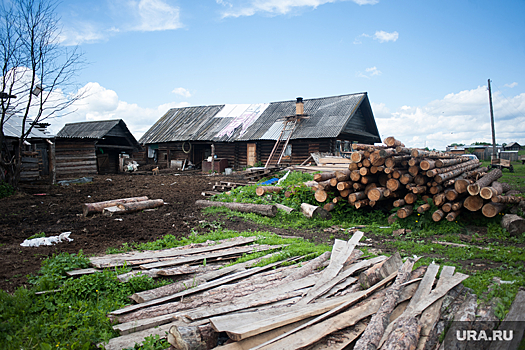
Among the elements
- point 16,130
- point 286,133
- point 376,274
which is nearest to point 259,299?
point 376,274

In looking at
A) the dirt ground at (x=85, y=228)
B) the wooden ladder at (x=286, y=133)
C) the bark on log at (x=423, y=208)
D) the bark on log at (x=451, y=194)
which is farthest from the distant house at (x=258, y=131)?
the bark on log at (x=451, y=194)

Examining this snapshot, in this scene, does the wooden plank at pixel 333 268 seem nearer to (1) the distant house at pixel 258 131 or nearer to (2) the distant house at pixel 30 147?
(2) the distant house at pixel 30 147

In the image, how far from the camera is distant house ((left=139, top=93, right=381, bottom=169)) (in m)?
22.1

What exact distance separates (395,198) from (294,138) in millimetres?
13134

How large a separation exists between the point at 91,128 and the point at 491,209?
2747 cm

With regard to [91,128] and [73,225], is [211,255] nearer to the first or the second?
[73,225]

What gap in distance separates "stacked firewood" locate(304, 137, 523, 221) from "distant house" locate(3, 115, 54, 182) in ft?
47.5

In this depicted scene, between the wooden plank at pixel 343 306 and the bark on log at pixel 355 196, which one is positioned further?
the bark on log at pixel 355 196

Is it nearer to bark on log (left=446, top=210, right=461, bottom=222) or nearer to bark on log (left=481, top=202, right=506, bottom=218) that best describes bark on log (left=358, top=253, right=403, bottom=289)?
bark on log (left=446, top=210, right=461, bottom=222)

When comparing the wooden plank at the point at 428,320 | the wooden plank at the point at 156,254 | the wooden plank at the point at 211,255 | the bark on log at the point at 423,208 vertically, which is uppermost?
the bark on log at the point at 423,208

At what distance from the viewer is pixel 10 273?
4.74 metres

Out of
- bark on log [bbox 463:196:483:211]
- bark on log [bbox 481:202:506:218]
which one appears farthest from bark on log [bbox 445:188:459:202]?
bark on log [bbox 481:202:506:218]

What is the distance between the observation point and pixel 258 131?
24047 millimetres

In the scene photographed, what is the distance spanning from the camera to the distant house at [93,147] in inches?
805
